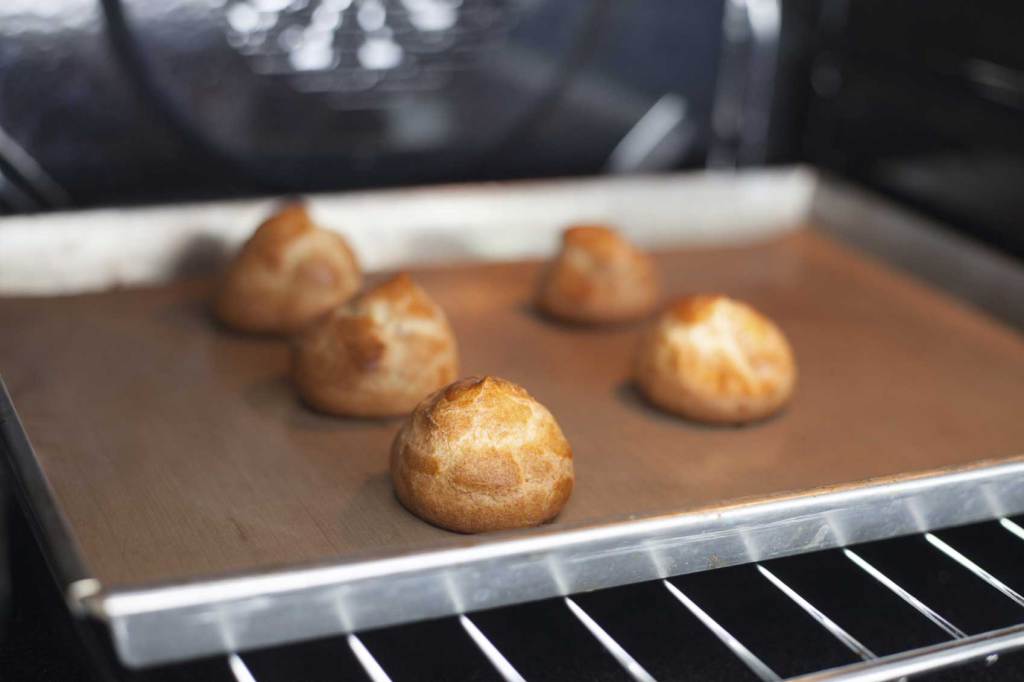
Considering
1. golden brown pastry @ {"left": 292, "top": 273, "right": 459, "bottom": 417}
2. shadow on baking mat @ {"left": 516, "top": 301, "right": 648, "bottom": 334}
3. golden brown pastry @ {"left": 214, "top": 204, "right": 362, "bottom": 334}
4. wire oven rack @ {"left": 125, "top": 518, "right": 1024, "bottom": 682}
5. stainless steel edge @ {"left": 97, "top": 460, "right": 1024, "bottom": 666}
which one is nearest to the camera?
stainless steel edge @ {"left": 97, "top": 460, "right": 1024, "bottom": 666}

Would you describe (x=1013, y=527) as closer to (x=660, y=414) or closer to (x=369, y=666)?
(x=660, y=414)

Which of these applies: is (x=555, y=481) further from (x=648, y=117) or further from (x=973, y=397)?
(x=648, y=117)

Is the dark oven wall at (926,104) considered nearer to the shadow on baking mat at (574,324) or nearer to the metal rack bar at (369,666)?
the shadow on baking mat at (574,324)

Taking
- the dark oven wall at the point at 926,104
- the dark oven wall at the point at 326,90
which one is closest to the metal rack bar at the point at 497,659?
the dark oven wall at the point at 326,90

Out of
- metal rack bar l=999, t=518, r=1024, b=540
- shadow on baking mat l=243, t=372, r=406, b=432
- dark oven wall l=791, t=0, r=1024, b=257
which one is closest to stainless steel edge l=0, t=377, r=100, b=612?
shadow on baking mat l=243, t=372, r=406, b=432

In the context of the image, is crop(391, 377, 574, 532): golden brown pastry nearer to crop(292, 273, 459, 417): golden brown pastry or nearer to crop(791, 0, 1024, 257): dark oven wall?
crop(292, 273, 459, 417): golden brown pastry
